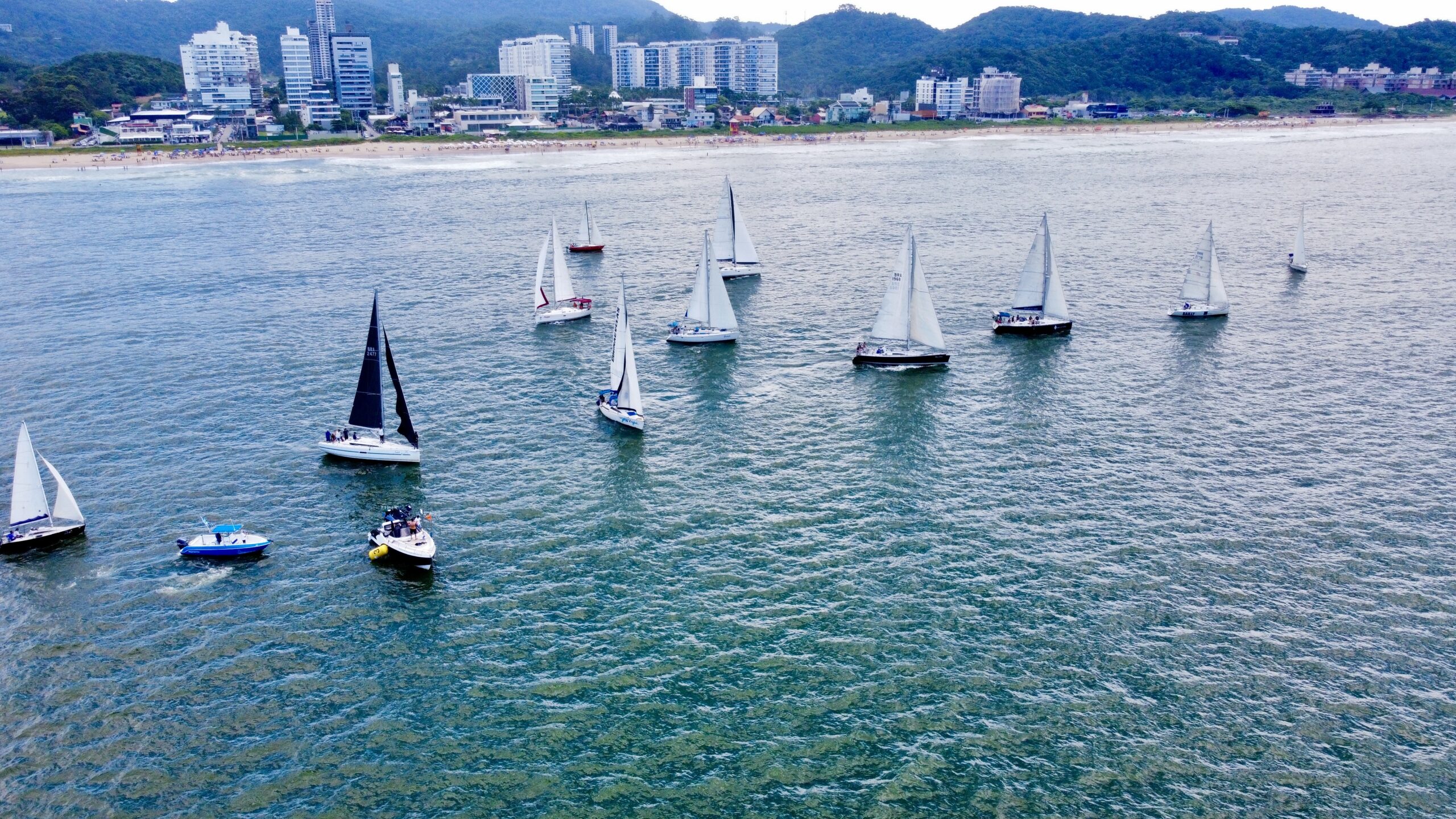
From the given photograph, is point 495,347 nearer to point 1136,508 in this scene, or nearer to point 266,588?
point 266,588

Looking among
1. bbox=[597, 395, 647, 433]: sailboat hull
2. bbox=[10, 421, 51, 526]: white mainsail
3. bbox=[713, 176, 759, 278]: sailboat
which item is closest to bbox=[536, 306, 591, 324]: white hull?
bbox=[713, 176, 759, 278]: sailboat

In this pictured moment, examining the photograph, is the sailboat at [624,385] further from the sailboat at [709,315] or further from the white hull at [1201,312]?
the white hull at [1201,312]

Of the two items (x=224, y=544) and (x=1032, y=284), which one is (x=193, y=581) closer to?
(x=224, y=544)

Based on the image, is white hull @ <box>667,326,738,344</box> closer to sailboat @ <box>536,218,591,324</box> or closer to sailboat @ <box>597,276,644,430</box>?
sailboat @ <box>536,218,591,324</box>

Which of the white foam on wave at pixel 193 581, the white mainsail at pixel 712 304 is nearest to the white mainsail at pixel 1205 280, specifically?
the white mainsail at pixel 712 304

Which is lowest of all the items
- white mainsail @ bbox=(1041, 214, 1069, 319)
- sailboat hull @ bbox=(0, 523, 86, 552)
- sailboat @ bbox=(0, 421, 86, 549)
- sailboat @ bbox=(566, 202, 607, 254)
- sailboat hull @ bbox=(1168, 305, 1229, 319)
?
sailboat hull @ bbox=(0, 523, 86, 552)
